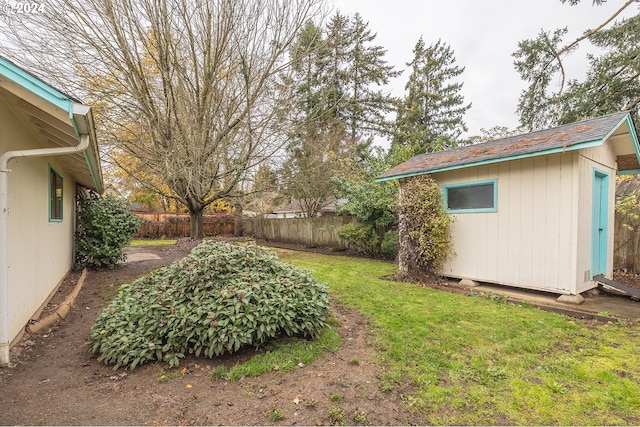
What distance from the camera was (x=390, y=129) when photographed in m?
20.4

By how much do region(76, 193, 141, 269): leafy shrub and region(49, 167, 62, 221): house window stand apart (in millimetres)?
1587

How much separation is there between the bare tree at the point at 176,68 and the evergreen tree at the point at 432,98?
13444mm

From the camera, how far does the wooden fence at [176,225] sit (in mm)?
18328

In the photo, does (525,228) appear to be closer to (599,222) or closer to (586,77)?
(599,222)

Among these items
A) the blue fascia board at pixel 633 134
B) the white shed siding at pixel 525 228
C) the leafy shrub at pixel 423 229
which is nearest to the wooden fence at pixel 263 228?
the leafy shrub at pixel 423 229

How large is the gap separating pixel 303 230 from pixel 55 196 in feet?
32.7

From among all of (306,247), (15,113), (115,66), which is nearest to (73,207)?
(115,66)

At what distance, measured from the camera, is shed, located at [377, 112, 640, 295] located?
497 centimetres

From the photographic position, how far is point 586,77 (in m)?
11.2

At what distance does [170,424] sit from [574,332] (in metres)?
4.49

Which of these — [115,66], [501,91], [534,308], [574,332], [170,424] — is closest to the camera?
[170,424]

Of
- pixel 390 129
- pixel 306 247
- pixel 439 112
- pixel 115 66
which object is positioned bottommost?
pixel 306 247

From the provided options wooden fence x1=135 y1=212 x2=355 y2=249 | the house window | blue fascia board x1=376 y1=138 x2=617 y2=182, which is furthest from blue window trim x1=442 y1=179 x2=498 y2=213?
the house window

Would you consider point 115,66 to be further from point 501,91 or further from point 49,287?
point 501,91
